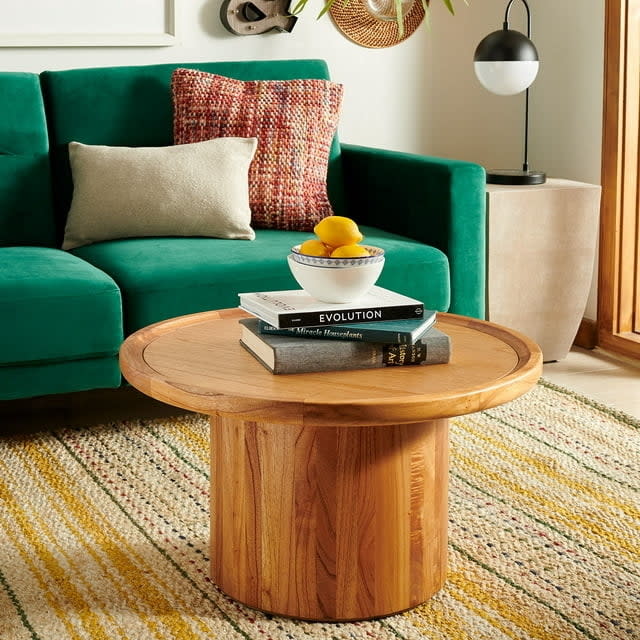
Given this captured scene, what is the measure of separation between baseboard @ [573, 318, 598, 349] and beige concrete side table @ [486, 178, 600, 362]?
0.79 ft

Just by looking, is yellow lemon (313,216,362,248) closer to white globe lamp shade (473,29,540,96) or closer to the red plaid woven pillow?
the red plaid woven pillow

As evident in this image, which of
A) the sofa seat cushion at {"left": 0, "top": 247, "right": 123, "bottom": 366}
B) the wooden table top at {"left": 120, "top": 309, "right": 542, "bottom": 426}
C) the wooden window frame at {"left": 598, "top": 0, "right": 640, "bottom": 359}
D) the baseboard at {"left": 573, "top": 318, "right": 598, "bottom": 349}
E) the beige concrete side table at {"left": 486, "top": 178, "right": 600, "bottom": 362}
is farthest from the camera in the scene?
the baseboard at {"left": 573, "top": 318, "right": 598, "bottom": 349}

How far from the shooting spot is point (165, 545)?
80.3 inches

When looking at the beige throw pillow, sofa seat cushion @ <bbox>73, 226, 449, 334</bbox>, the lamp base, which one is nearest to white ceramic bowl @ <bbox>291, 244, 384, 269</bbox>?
sofa seat cushion @ <bbox>73, 226, 449, 334</bbox>

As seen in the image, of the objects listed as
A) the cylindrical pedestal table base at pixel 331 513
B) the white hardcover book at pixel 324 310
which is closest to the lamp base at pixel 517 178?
the white hardcover book at pixel 324 310

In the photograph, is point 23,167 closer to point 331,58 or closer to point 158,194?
point 158,194

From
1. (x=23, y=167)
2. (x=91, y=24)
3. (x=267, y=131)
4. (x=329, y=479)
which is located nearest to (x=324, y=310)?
(x=329, y=479)

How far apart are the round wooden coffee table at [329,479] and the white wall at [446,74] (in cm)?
195

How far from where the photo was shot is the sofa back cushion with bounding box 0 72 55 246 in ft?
9.77

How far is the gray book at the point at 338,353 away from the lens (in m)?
1.69

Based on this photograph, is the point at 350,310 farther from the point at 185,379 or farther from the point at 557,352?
the point at 557,352

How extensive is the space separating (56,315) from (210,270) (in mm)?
397

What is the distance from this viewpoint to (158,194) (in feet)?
9.41

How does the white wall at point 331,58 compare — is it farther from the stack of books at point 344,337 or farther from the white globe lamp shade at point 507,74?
the stack of books at point 344,337
